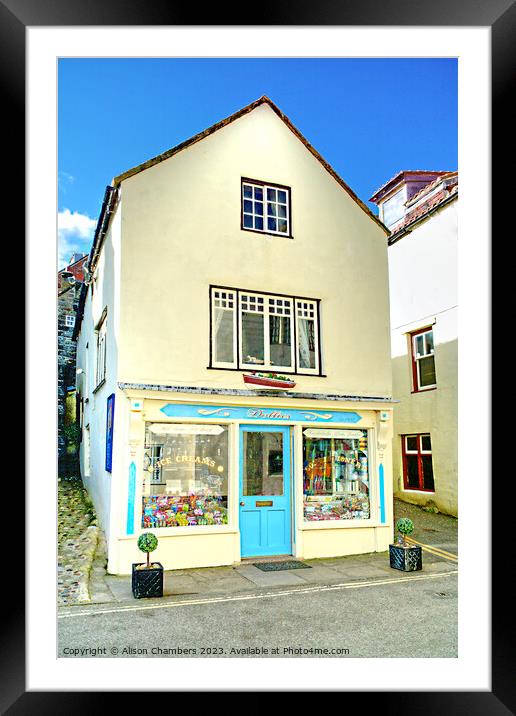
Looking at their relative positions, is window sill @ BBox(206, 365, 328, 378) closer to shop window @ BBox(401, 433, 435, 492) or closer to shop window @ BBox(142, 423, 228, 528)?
shop window @ BBox(142, 423, 228, 528)

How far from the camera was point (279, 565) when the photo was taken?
828cm

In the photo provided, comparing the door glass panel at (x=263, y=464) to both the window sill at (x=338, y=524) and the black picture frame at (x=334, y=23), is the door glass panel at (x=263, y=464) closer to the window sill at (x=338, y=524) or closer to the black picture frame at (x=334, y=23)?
the window sill at (x=338, y=524)

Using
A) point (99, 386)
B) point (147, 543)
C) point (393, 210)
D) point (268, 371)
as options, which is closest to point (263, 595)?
point (147, 543)

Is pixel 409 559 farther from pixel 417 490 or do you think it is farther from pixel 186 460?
pixel 186 460

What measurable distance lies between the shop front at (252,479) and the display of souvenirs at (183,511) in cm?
1

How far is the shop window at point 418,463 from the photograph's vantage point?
10.7 metres

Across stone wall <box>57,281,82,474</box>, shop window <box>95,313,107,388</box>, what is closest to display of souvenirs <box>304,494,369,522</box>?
shop window <box>95,313,107,388</box>

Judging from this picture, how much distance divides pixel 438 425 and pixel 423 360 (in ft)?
4.49

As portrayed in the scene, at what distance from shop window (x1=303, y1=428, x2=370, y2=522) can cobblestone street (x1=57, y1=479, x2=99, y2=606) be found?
10.5ft

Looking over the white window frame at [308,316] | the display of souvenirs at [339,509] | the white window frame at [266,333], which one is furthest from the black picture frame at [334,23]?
the white window frame at [308,316]

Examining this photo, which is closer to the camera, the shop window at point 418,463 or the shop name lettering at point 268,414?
the shop name lettering at point 268,414

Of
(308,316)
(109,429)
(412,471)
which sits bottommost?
(412,471)

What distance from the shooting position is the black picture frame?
3998 mm
